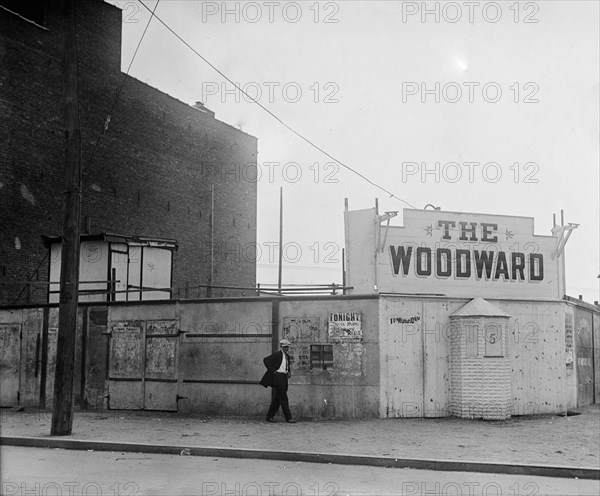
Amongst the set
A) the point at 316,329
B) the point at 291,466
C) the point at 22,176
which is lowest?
the point at 291,466

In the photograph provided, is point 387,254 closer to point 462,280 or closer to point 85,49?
point 462,280

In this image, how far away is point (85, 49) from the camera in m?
31.2

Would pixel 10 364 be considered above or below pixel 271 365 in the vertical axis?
below

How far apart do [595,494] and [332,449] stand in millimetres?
4502

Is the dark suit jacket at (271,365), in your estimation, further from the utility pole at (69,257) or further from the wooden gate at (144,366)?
the utility pole at (69,257)

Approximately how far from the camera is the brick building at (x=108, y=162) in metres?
27.7

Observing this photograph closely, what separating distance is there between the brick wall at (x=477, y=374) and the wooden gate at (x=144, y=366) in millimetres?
6839

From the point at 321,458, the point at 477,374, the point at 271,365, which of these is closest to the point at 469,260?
the point at 477,374

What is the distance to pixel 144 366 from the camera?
1983cm

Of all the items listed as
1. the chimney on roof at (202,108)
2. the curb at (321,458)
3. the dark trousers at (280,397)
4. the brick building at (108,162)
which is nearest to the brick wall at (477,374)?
the dark trousers at (280,397)

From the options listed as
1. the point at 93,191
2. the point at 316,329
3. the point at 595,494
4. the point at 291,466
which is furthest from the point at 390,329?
the point at 93,191

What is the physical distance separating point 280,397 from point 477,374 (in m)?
4.50

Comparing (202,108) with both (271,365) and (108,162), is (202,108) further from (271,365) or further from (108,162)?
(271,365)

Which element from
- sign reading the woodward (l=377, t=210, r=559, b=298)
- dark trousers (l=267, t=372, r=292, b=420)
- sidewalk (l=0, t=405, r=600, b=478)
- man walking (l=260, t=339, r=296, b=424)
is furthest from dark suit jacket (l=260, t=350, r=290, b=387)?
sign reading the woodward (l=377, t=210, r=559, b=298)
